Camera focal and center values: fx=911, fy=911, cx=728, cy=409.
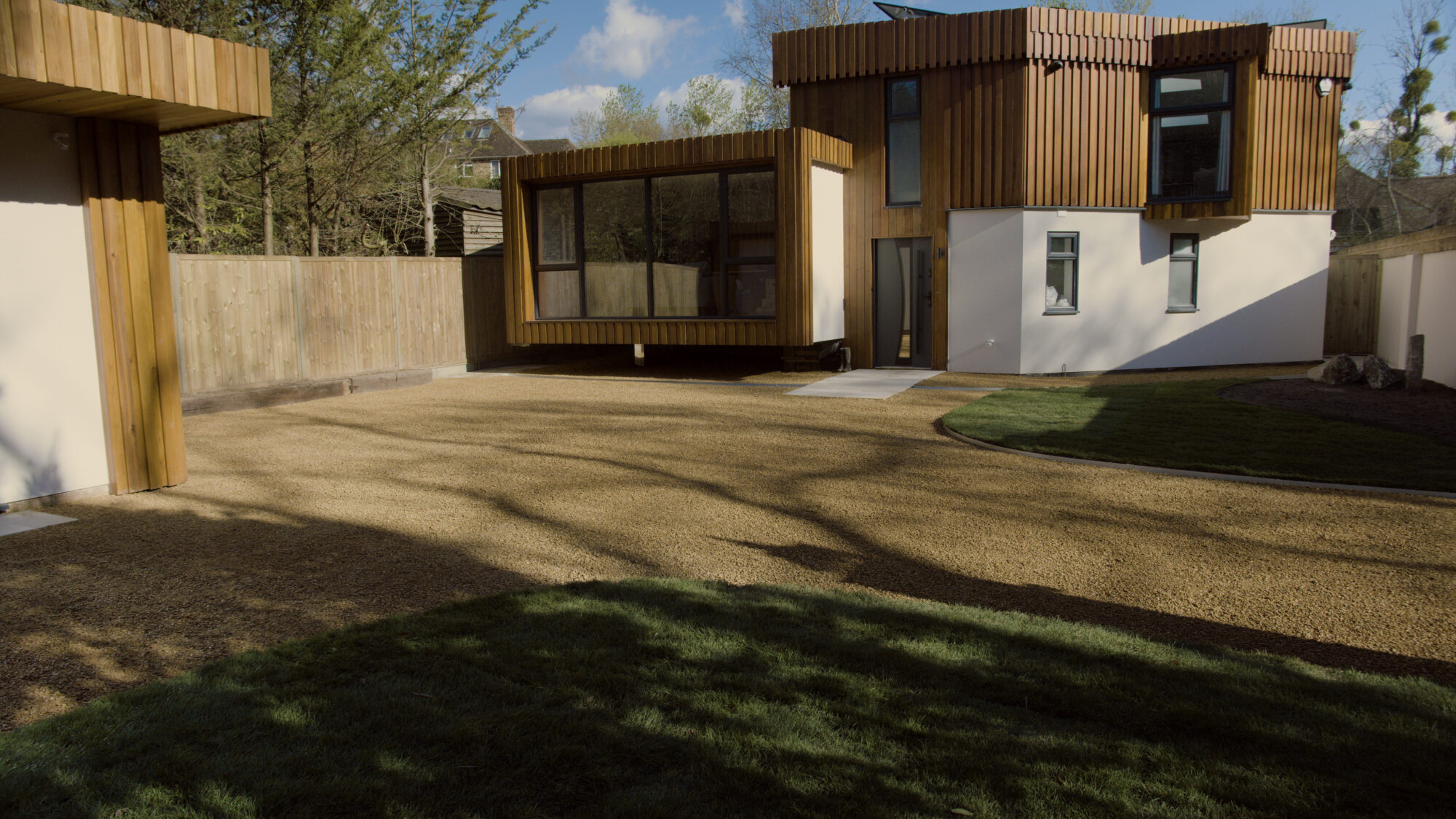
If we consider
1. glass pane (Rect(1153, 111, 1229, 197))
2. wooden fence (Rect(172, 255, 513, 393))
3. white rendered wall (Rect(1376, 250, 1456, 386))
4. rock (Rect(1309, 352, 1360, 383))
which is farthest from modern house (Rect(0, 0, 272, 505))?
glass pane (Rect(1153, 111, 1229, 197))

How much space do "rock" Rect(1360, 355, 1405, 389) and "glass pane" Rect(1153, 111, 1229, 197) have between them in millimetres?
4636

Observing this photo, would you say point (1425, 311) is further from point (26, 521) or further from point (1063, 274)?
point (26, 521)

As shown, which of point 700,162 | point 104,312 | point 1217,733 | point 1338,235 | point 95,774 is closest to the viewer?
point 95,774

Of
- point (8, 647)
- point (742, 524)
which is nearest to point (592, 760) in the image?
point (8, 647)

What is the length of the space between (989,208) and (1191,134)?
362cm

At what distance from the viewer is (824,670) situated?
3371mm

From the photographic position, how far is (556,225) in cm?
1477

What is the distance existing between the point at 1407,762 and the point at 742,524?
3.78 meters

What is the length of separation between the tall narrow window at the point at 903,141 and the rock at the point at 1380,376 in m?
6.57

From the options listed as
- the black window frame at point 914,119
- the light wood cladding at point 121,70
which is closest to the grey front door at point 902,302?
the black window frame at point 914,119

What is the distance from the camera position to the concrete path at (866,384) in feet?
39.3

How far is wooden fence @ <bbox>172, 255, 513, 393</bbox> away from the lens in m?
10.8

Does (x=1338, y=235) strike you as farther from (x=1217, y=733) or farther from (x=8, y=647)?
(x=8, y=647)

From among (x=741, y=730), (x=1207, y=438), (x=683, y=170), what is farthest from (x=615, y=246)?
(x=741, y=730)
